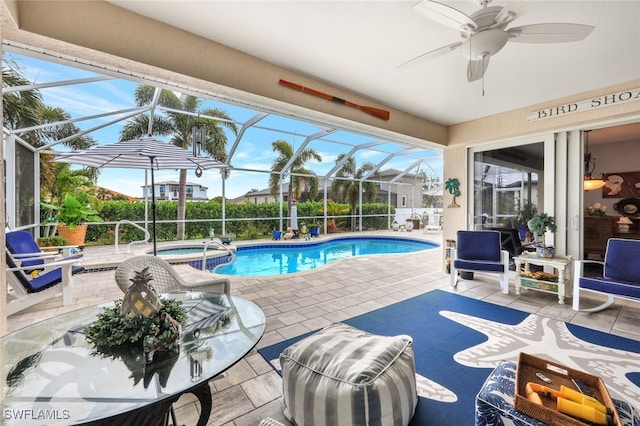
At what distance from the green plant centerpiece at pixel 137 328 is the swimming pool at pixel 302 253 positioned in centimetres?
490

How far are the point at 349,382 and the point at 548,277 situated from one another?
166 inches

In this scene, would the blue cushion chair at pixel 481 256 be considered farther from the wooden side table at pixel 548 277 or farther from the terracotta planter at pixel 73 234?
the terracotta planter at pixel 73 234

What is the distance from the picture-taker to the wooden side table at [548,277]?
3.89 metres

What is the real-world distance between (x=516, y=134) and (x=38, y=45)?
621 cm

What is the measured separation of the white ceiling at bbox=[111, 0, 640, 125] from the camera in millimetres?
2262

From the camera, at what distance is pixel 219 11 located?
2.33m

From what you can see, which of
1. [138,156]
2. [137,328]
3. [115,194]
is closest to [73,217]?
[115,194]

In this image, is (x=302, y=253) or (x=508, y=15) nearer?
(x=508, y=15)

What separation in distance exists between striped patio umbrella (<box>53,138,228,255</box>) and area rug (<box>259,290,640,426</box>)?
2707mm

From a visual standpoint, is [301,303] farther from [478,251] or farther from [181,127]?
[181,127]

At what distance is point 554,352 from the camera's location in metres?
2.55

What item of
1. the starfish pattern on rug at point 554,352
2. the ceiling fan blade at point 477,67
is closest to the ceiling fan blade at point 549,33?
the ceiling fan blade at point 477,67

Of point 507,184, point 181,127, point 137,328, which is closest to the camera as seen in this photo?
point 137,328

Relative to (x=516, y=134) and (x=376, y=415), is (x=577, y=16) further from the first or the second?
(x=376, y=415)
